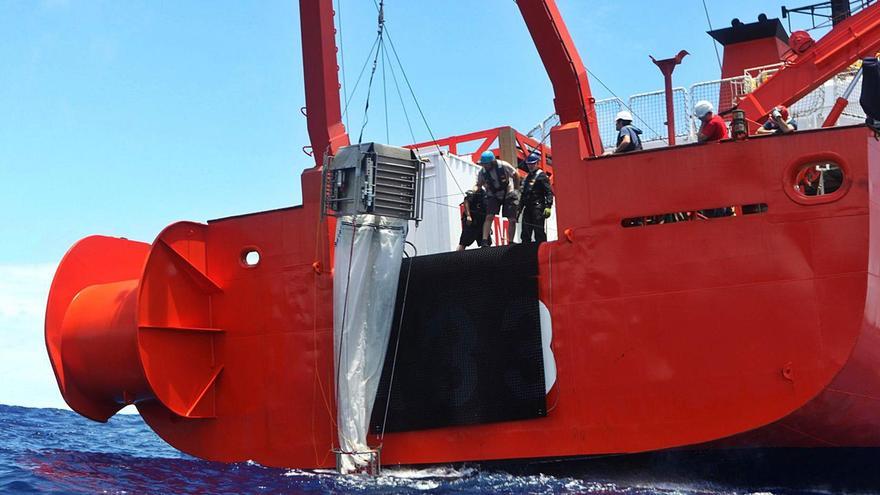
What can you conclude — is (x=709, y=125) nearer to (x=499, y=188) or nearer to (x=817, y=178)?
(x=817, y=178)

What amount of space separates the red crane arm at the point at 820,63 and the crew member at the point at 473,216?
4.96 meters

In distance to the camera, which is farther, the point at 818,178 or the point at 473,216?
the point at 473,216

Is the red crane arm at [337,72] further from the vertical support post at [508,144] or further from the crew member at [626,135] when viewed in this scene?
the vertical support post at [508,144]

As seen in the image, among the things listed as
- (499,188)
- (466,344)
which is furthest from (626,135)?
(466,344)

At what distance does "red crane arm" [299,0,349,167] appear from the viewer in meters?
12.6

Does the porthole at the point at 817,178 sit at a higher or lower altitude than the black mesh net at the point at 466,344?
higher

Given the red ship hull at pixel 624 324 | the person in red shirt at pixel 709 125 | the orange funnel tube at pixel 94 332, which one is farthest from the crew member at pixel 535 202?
the orange funnel tube at pixel 94 332

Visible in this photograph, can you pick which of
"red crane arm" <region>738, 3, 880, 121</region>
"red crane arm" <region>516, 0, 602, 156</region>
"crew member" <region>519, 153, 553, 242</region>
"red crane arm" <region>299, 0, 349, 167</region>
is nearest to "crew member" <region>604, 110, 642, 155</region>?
"red crane arm" <region>516, 0, 602, 156</region>

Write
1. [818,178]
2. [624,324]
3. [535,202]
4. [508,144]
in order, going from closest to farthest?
[624,324], [818,178], [535,202], [508,144]

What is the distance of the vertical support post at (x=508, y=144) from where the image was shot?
1577cm

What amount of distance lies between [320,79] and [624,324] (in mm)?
4779

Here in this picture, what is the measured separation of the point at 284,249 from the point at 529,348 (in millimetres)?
3232

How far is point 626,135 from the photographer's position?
38.1 ft

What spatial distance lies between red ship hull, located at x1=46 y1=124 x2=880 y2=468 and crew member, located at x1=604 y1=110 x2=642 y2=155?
Result: 0.61 metres
